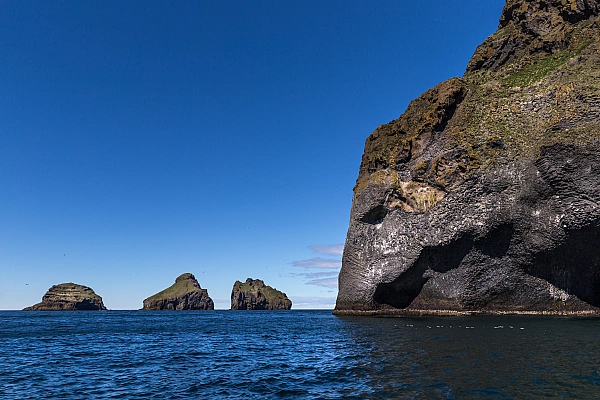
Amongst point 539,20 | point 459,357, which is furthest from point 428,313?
point 539,20

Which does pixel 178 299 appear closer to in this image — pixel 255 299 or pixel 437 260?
pixel 255 299

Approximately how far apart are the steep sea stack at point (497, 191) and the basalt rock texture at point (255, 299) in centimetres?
14064

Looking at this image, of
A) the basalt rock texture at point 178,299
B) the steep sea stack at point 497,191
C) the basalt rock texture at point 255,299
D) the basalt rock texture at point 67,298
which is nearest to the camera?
the steep sea stack at point 497,191

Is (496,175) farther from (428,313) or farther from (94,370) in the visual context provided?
(94,370)

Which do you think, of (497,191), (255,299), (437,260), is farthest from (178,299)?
(497,191)

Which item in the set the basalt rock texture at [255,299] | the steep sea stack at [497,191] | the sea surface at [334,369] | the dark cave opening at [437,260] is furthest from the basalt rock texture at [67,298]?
the sea surface at [334,369]

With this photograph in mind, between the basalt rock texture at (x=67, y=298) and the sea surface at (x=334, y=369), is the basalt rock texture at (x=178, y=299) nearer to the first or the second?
the basalt rock texture at (x=67, y=298)

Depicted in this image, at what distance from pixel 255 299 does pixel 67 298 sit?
86830 mm

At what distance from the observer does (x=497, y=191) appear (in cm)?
4541

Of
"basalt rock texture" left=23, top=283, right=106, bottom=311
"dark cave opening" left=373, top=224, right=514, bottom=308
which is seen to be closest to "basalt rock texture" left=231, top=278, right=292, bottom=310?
"basalt rock texture" left=23, top=283, right=106, bottom=311

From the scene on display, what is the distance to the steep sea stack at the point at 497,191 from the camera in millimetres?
42312

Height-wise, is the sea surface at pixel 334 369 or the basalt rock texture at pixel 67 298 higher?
the basalt rock texture at pixel 67 298

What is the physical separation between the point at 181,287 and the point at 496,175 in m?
182

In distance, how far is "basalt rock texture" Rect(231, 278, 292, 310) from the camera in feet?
633
